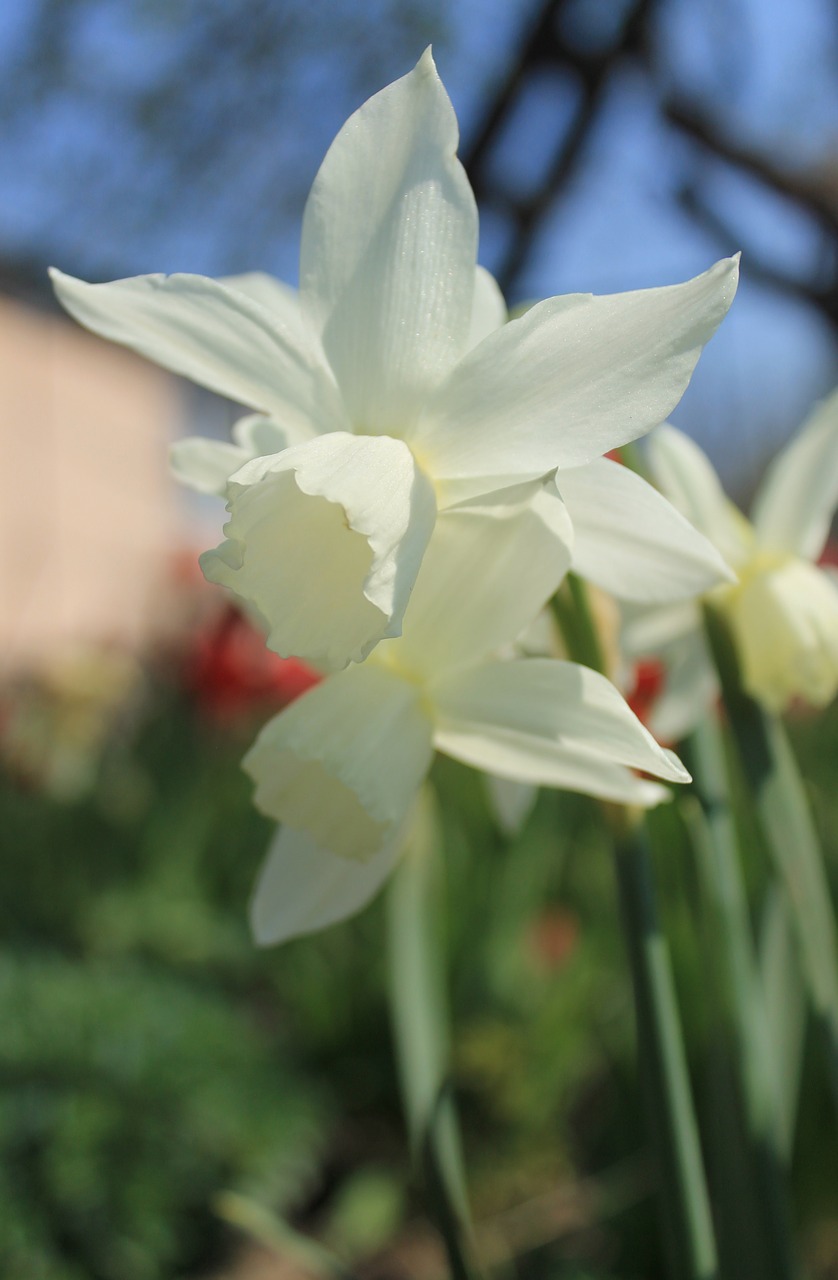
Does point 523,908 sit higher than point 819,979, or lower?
lower

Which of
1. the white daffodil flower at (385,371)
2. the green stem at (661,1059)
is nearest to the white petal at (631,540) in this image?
the white daffodil flower at (385,371)

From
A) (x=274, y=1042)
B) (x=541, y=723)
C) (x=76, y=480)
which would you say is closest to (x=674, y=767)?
(x=541, y=723)

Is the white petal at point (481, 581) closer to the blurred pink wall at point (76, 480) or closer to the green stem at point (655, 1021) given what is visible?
the green stem at point (655, 1021)

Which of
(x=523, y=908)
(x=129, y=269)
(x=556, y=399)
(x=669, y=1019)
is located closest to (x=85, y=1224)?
(x=523, y=908)

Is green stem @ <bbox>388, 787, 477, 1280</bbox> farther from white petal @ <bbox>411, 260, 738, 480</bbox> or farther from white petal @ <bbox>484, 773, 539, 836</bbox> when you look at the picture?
white petal @ <bbox>411, 260, 738, 480</bbox>

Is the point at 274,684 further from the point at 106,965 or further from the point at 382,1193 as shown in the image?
the point at 382,1193

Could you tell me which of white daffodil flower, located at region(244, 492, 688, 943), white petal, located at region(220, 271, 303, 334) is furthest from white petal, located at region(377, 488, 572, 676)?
white petal, located at region(220, 271, 303, 334)

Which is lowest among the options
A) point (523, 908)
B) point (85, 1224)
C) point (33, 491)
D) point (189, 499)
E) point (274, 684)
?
point (189, 499)

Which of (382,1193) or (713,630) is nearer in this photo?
(713,630)
